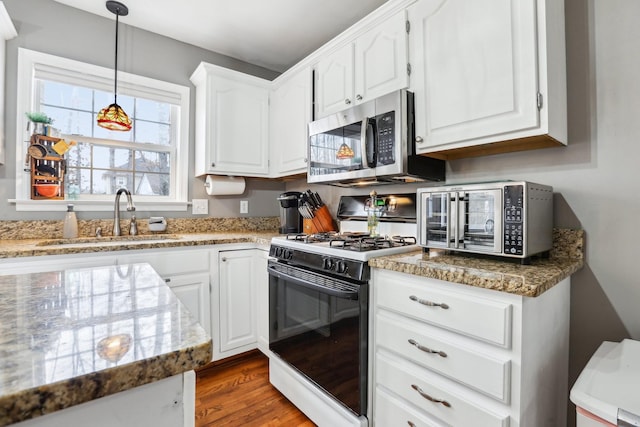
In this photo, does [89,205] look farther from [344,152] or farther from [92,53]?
[344,152]

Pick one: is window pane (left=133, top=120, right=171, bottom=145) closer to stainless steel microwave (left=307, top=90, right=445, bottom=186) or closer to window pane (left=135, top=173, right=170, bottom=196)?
window pane (left=135, top=173, right=170, bottom=196)

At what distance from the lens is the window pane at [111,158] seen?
7.80 ft

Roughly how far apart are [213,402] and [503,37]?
7.59 feet

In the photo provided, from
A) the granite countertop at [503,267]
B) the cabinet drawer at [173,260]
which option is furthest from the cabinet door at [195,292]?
the granite countertop at [503,267]

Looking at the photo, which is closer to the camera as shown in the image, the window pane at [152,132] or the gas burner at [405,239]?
the gas burner at [405,239]

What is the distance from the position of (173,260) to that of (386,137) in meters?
1.50

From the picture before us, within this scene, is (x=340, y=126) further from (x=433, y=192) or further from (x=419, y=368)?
(x=419, y=368)

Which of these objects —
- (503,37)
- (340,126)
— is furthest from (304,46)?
(503,37)

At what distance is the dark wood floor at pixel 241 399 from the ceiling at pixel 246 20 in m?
2.47

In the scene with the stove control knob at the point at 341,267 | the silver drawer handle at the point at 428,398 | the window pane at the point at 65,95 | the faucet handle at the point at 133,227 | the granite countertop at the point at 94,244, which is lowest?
the silver drawer handle at the point at 428,398

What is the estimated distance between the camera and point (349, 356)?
4.75 ft

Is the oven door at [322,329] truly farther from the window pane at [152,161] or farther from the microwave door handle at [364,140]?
the window pane at [152,161]

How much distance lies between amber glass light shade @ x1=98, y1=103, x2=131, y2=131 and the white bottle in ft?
2.03

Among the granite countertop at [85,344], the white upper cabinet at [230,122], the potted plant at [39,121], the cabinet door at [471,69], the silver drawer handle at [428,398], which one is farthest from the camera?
the white upper cabinet at [230,122]
